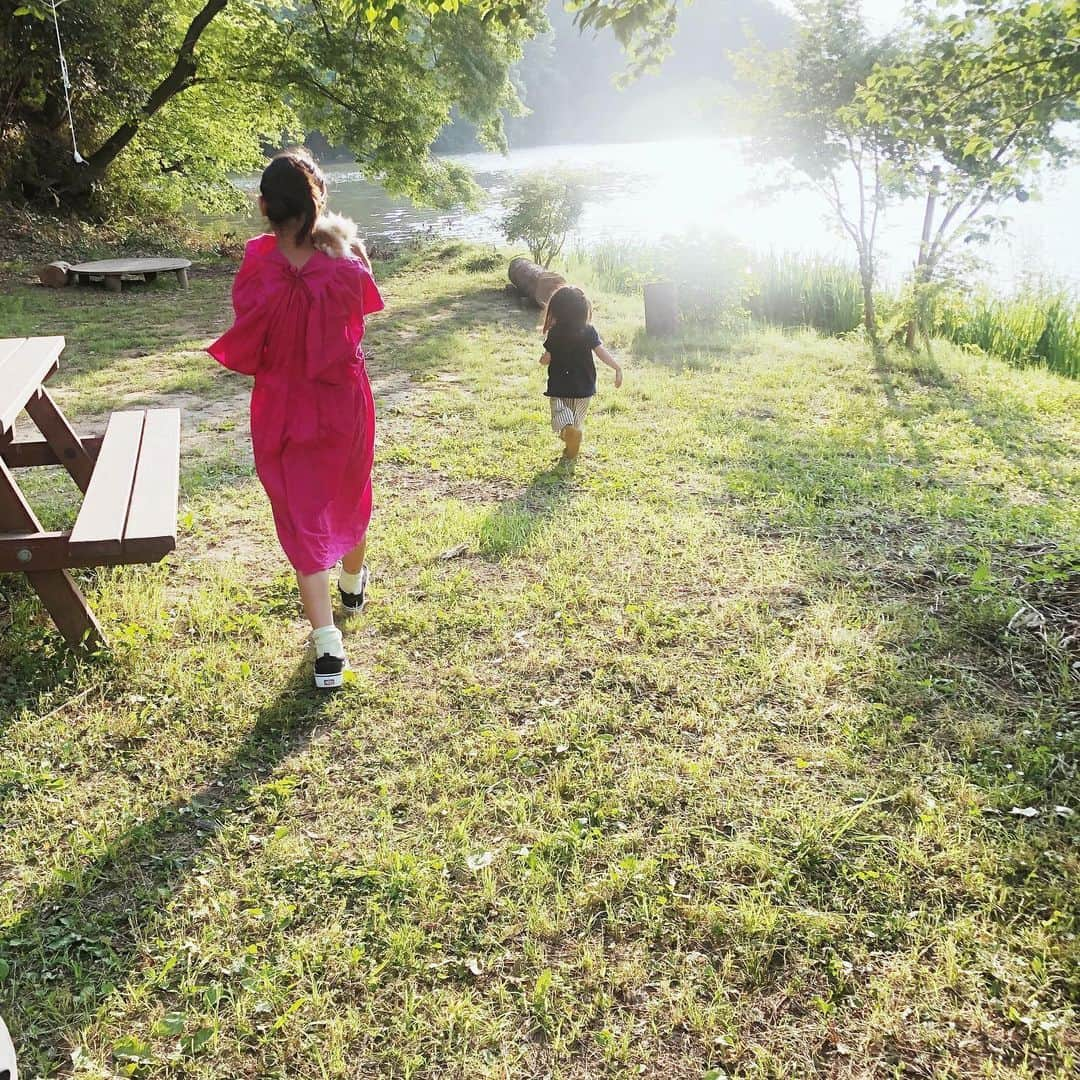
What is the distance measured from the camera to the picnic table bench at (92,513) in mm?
2654

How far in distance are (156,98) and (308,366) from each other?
14.1m

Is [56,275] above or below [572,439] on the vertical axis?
above

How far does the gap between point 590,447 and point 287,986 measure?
422 centimetres

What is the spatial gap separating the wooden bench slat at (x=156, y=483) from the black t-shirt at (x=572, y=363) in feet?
7.82

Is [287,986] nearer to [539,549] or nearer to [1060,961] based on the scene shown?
[1060,961]

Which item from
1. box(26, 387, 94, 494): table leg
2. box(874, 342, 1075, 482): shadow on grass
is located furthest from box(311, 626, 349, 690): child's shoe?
box(874, 342, 1075, 482): shadow on grass

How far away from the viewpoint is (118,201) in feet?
50.1

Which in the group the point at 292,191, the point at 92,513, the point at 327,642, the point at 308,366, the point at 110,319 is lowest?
the point at 110,319

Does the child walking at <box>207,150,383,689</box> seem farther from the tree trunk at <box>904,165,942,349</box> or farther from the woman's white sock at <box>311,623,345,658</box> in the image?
the tree trunk at <box>904,165,942,349</box>

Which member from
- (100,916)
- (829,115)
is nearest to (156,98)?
(829,115)

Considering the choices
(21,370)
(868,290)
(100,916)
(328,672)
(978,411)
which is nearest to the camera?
(100,916)

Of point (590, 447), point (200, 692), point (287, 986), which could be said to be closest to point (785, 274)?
point (590, 447)

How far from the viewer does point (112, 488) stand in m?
3.03

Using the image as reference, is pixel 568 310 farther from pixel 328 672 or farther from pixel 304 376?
pixel 328 672
